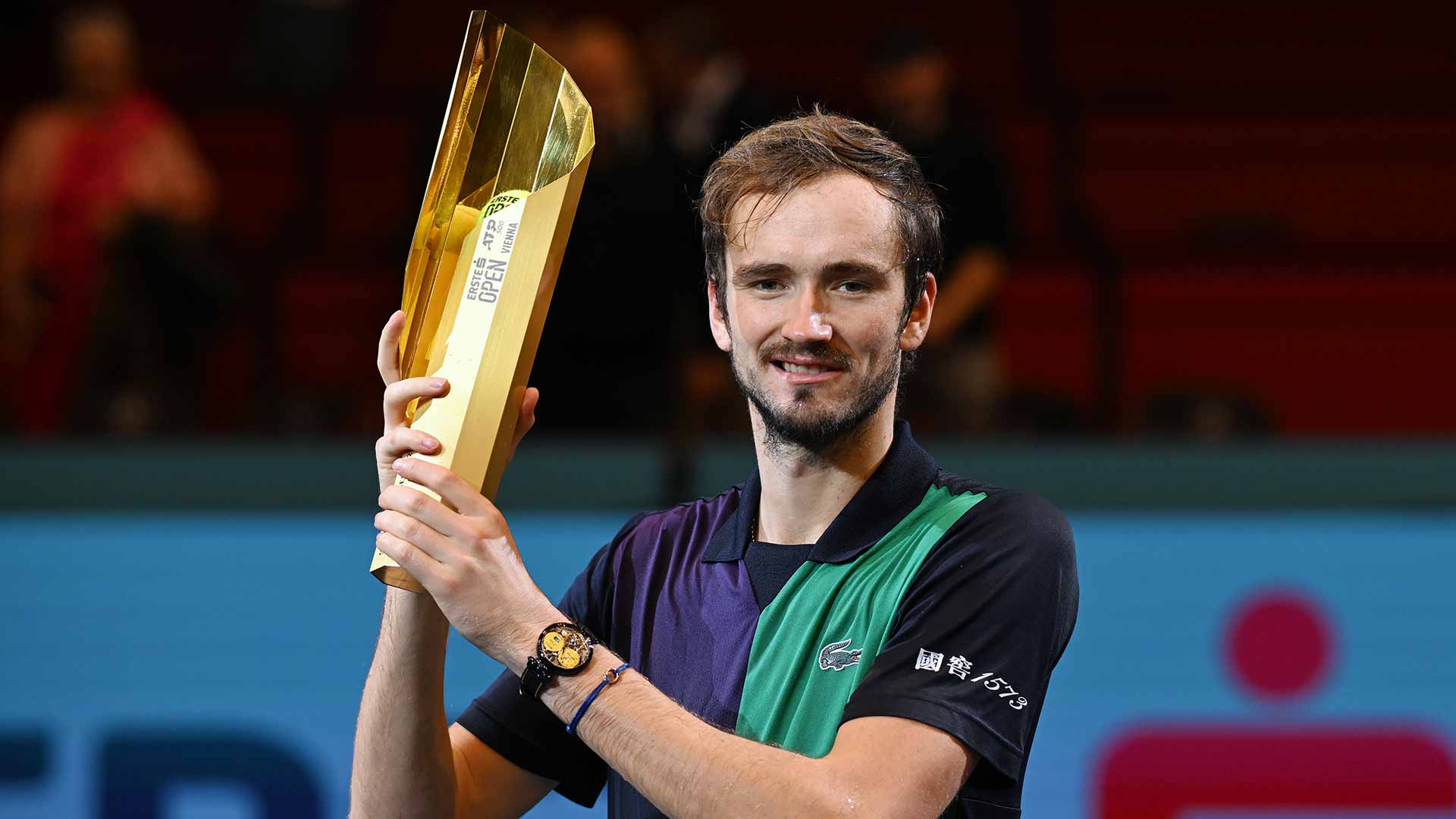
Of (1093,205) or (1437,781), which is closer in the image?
(1437,781)

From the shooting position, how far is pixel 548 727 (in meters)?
2.02

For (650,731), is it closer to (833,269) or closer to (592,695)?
(592,695)

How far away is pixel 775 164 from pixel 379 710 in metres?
0.78

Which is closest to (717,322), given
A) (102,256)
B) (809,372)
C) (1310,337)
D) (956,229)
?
(809,372)

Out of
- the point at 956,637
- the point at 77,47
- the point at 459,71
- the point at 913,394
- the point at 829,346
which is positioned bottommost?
the point at 956,637

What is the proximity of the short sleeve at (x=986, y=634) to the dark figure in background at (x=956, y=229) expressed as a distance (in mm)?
2384

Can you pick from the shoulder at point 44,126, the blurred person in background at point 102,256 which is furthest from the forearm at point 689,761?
the shoulder at point 44,126

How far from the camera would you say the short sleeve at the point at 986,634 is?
169 centimetres

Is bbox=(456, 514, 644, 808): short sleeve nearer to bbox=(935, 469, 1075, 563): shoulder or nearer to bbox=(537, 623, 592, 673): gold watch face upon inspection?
bbox=(537, 623, 592, 673): gold watch face

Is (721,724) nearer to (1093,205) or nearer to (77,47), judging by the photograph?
(77,47)

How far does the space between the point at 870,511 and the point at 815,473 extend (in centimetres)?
8

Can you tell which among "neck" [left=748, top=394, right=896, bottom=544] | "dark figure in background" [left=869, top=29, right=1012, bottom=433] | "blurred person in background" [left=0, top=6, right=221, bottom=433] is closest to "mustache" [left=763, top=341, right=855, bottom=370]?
"neck" [left=748, top=394, right=896, bottom=544]

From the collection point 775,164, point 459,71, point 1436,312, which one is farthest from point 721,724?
point 1436,312

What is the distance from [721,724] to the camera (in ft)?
6.00
